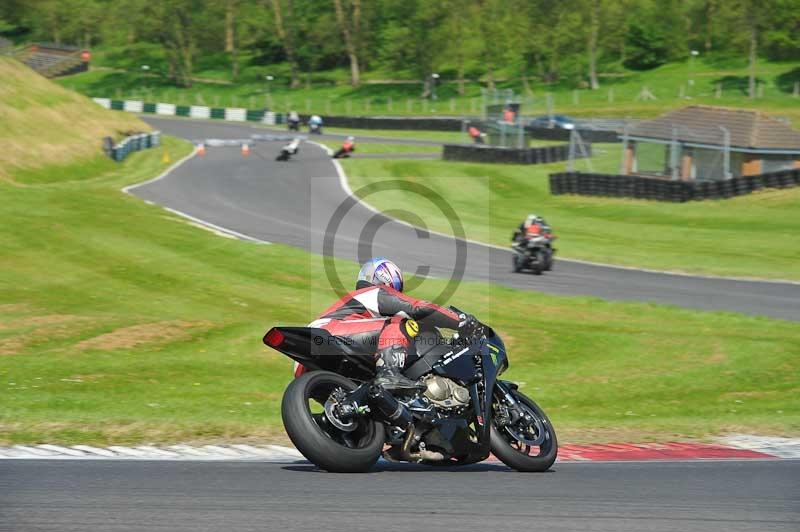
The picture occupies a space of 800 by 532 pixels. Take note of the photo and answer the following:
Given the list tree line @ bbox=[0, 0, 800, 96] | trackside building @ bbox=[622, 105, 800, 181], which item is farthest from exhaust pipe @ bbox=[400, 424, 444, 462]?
tree line @ bbox=[0, 0, 800, 96]

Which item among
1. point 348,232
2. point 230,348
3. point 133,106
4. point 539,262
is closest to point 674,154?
point 348,232

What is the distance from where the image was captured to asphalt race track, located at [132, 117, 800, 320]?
24422 millimetres

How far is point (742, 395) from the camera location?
44.8 ft

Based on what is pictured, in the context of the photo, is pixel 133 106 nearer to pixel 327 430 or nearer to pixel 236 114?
pixel 236 114

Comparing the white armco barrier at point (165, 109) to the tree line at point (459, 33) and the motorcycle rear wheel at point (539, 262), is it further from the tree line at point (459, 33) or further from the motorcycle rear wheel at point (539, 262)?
the motorcycle rear wheel at point (539, 262)

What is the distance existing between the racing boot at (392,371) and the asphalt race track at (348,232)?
51.4 ft

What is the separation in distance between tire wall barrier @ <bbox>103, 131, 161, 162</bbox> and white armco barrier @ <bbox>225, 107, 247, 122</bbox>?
24861mm

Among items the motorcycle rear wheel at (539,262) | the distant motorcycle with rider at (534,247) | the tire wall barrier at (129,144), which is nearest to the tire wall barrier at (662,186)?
the distant motorcycle with rider at (534,247)

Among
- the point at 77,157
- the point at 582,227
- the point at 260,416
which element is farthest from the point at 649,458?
the point at 77,157

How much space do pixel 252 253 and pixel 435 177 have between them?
2032 centimetres

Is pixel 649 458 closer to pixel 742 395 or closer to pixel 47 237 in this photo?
pixel 742 395

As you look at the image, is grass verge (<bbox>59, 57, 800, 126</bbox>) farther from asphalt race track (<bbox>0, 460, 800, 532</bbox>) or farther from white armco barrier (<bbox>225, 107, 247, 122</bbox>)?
asphalt race track (<bbox>0, 460, 800, 532</bbox>)

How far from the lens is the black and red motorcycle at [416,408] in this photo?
744 cm

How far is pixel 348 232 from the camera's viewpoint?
110 feet
